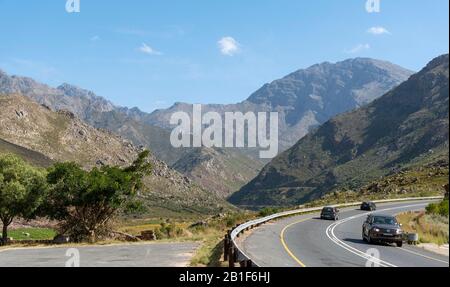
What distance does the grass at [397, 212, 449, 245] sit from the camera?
→ 34188 mm

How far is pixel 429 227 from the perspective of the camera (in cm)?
4038

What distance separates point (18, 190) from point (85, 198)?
5.61 m

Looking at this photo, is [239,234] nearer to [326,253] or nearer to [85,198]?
[326,253]

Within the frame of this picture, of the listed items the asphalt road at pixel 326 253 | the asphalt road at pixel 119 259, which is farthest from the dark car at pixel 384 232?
the asphalt road at pixel 119 259

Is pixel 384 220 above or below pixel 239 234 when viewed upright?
above

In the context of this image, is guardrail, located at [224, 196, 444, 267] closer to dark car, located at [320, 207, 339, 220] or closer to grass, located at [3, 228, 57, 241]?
dark car, located at [320, 207, 339, 220]

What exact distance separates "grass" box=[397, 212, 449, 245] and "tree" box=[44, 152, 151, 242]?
2208 cm

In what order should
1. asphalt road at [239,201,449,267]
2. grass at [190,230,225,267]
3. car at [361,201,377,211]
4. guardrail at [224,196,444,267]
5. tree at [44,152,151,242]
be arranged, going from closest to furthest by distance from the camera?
guardrail at [224,196,444,267] < asphalt road at [239,201,449,267] < grass at [190,230,225,267] < tree at [44,152,151,242] < car at [361,201,377,211]

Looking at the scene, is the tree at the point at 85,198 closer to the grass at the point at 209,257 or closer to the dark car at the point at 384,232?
the grass at the point at 209,257

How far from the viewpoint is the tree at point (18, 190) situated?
41.9 meters

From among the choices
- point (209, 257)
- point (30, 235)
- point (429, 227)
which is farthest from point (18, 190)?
point (30, 235)

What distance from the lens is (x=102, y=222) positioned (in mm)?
42500

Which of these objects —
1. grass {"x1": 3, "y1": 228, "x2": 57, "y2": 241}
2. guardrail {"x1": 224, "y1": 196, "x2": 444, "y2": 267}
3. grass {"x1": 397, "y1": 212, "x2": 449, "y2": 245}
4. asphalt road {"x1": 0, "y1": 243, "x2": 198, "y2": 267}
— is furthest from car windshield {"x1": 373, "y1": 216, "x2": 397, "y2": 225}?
grass {"x1": 3, "y1": 228, "x2": 57, "y2": 241}

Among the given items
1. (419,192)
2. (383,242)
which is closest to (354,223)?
(383,242)
